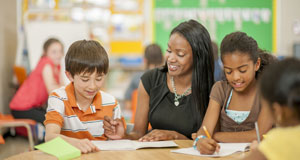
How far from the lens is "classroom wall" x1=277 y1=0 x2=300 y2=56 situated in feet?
21.6

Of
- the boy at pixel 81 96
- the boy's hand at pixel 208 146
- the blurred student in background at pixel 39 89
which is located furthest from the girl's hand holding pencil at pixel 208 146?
the blurred student in background at pixel 39 89

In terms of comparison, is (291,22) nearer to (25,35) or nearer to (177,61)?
(25,35)

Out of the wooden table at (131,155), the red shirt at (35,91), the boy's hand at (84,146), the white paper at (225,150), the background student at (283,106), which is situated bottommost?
the red shirt at (35,91)

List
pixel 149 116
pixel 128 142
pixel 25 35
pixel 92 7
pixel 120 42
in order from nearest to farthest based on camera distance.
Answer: pixel 128 142, pixel 149 116, pixel 25 35, pixel 92 7, pixel 120 42

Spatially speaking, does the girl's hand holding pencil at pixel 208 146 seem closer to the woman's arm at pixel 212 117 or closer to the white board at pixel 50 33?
the woman's arm at pixel 212 117

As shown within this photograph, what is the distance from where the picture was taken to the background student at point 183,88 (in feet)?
6.23

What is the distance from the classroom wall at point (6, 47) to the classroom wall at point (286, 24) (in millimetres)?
4503

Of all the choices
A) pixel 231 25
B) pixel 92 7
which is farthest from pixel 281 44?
pixel 92 7

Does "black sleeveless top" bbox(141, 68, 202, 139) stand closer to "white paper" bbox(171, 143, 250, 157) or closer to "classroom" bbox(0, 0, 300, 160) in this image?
"classroom" bbox(0, 0, 300, 160)

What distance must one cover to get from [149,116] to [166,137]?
12.1 inches

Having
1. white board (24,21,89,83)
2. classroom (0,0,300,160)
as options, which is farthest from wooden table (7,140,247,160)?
white board (24,21,89,83)

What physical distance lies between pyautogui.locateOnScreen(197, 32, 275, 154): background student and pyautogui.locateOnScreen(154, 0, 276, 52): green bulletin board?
192 inches

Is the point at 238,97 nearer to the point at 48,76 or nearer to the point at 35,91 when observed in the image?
the point at 48,76

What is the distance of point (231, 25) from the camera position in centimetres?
668
